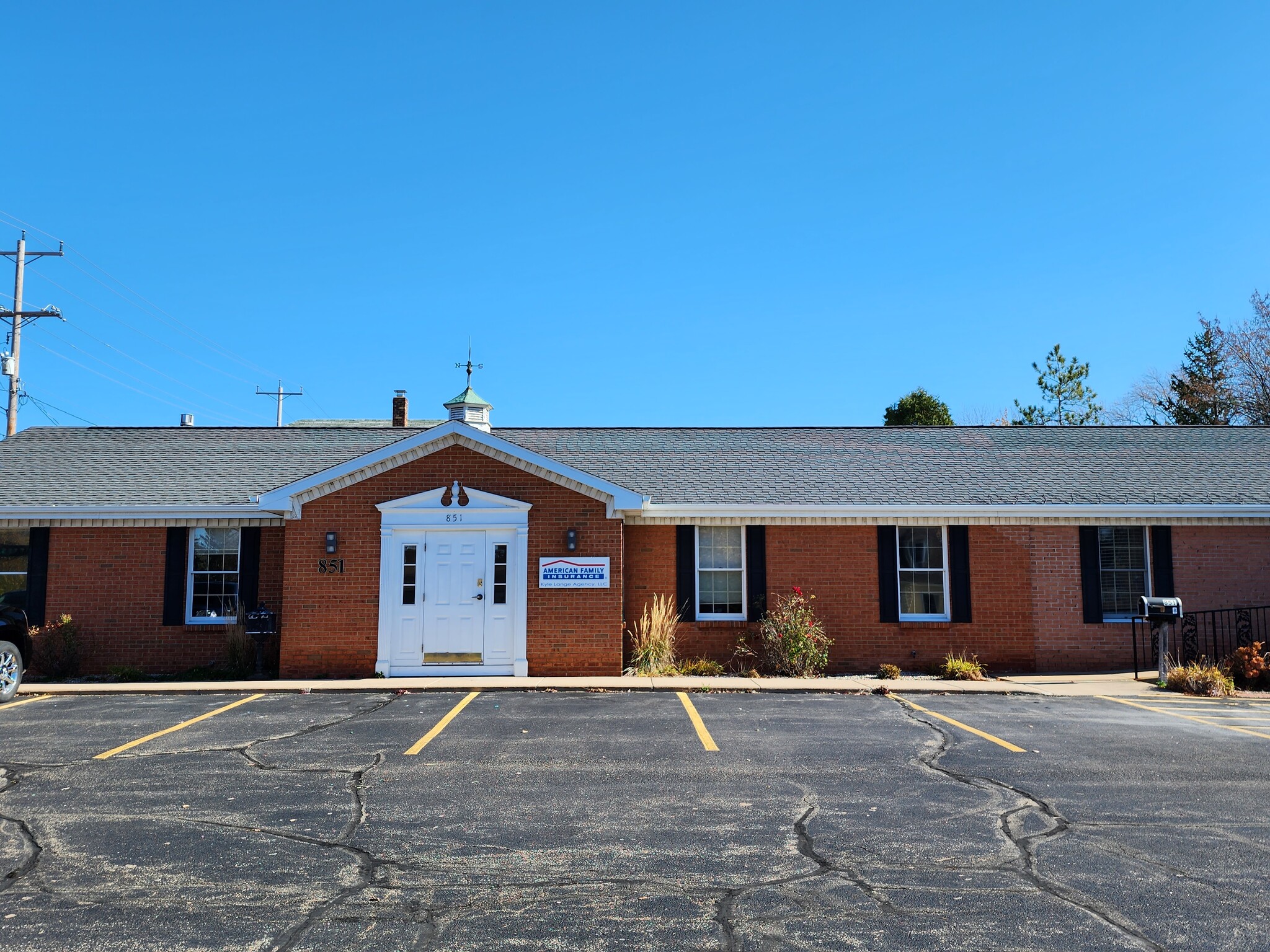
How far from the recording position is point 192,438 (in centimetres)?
2019

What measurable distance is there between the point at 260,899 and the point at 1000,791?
549 centimetres

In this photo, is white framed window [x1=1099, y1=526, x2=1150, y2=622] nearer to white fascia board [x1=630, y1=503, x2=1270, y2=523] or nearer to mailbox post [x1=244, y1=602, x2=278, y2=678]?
white fascia board [x1=630, y1=503, x2=1270, y2=523]

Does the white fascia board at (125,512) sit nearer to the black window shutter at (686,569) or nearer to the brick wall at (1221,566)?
the black window shutter at (686,569)

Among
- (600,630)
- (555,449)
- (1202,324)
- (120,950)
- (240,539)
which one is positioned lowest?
(120,950)

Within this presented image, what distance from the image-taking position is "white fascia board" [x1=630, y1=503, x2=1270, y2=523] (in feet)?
52.2

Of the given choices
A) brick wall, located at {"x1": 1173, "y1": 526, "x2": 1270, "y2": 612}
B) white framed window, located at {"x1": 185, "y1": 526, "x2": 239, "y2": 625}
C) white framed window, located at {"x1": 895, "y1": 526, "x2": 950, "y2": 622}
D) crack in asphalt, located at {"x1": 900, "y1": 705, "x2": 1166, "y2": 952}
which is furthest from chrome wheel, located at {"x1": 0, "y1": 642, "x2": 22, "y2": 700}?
brick wall, located at {"x1": 1173, "y1": 526, "x2": 1270, "y2": 612}

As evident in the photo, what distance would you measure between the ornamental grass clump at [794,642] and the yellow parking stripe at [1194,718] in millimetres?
4020

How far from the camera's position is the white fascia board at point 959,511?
52.2 feet

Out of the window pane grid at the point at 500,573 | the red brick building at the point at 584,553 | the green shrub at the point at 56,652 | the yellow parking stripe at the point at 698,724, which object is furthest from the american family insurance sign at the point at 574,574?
the green shrub at the point at 56,652

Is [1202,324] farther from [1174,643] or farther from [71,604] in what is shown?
[71,604]

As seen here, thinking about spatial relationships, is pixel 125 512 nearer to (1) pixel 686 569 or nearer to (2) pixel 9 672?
(2) pixel 9 672

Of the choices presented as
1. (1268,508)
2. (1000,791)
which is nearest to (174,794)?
(1000,791)

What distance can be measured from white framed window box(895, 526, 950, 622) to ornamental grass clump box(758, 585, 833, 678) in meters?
1.69

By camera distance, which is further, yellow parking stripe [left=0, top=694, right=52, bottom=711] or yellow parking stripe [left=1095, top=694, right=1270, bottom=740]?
yellow parking stripe [left=0, top=694, right=52, bottom=711]
